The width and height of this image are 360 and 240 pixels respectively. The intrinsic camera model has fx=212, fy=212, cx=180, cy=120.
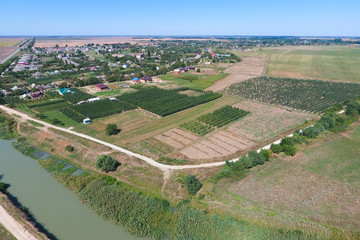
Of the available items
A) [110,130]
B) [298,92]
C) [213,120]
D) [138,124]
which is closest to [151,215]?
[110,130]

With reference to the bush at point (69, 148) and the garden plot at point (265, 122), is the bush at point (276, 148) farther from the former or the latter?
the bush at point (69, 148)

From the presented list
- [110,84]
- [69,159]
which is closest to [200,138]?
[69,159]

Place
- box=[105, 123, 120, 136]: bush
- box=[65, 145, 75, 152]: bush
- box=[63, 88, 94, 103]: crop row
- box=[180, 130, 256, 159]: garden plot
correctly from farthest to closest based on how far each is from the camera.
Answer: box=[63, 88, 94, 103]: crop row < box=[105, 123, 120, 136]: bush < box=[65, 145, 75, 152]: bush < box=[180, 130, 256, 159]: garden plot

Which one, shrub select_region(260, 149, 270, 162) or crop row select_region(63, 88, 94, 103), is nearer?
shrub select_region(260, 149, 270, 162)

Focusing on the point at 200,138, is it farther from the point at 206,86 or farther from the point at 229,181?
the point at 206,86

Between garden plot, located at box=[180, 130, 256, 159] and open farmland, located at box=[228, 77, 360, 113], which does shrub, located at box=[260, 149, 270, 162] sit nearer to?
garden plot, located at box=[180, 130, 256, 159]

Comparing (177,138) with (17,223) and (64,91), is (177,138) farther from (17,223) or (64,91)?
(64,91)

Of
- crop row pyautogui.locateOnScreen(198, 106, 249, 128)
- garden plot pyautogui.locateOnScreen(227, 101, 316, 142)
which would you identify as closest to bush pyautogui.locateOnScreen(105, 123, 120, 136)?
crop row pyautogui.locateOnScreen(198, 106, 249, 128)
